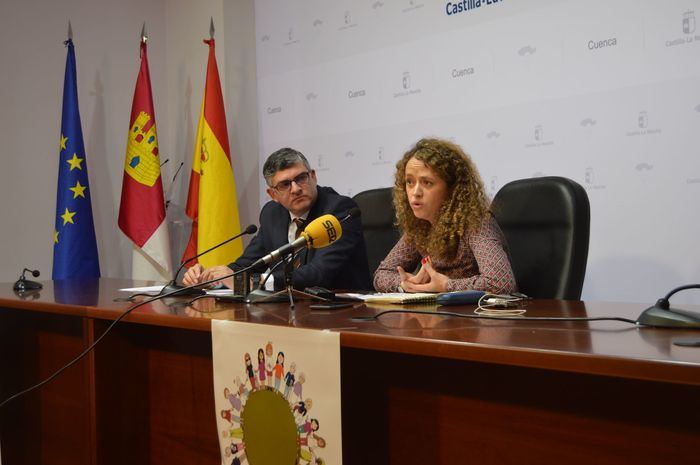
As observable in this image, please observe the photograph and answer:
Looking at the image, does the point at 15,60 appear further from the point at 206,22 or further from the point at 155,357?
the point at 155,357

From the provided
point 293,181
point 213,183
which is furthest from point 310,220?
point 213,183

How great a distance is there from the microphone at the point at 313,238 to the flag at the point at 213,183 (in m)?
2.40

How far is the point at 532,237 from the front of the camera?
219 cm

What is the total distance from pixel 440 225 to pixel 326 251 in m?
0.44

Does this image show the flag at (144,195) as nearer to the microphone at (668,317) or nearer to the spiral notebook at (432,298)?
the spiral notebook at (432,298)

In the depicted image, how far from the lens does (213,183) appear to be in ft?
13.1

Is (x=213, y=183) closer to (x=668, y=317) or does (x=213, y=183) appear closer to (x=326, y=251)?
(x=326, y=251)

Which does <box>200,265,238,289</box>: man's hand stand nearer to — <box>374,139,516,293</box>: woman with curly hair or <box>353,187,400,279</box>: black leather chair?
<box>374,139,516,293</box>: woman with curly hair

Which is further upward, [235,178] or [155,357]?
[235,178]

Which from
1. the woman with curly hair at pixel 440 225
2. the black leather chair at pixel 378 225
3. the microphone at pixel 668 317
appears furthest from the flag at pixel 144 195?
the microphone at pixel 668 317

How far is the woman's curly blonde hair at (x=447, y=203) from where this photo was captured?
217 centimetres

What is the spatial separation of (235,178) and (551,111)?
2177mm

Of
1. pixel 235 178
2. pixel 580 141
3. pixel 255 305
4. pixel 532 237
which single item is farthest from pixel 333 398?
pixel 235 178

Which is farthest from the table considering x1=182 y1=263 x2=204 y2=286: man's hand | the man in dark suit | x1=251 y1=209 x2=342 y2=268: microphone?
the man in dark suit
